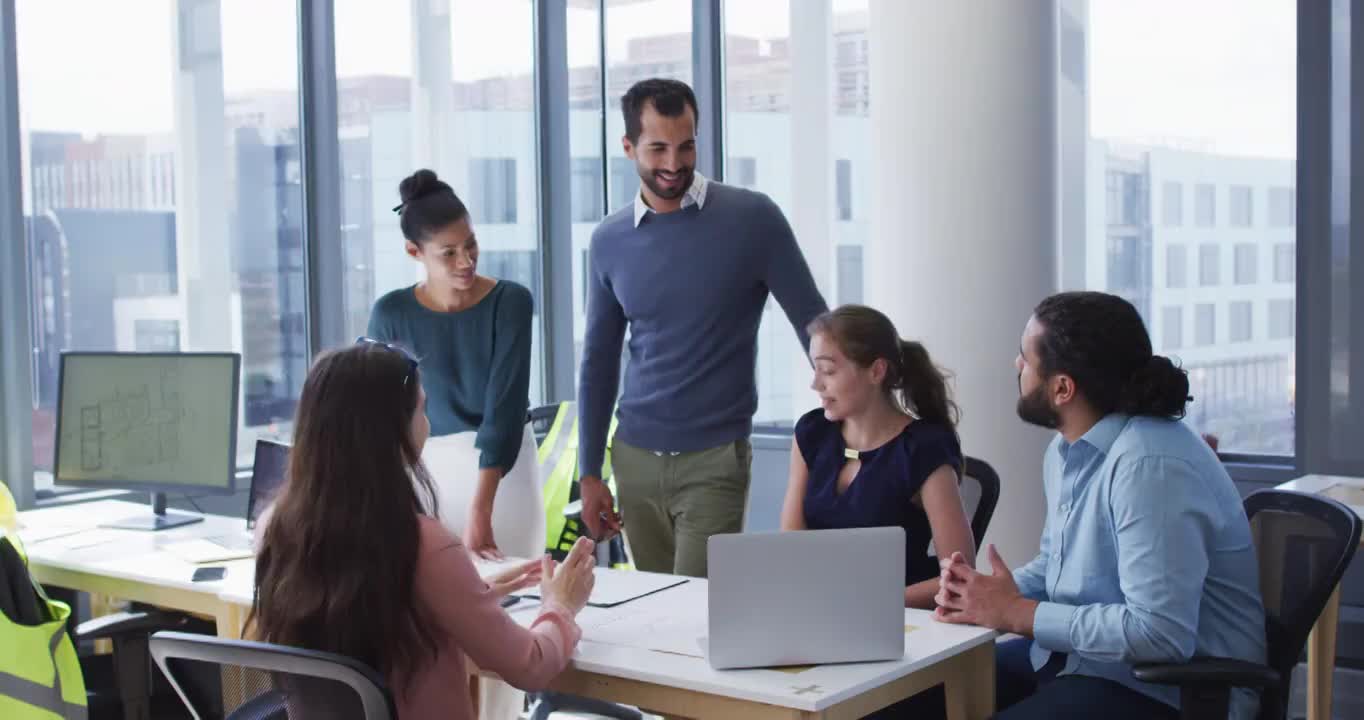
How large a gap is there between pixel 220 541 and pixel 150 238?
1418 millimetres

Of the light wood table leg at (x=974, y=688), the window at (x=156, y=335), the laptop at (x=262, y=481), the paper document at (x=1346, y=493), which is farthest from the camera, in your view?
the window at (x=156, y=335)

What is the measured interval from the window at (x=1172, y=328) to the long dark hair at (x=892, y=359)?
8.68ft

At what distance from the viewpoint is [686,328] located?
3.19 meters

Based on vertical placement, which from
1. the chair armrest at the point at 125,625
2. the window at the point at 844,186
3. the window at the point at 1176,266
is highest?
the window at the point at 844,186

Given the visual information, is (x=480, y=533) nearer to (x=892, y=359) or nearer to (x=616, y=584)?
(x=616, y=584)

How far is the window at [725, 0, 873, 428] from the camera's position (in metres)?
5.98

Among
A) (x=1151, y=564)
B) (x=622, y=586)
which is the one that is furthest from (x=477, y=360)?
(x=1151, y=564)

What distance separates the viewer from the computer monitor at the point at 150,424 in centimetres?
380

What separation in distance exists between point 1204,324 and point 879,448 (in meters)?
2.83

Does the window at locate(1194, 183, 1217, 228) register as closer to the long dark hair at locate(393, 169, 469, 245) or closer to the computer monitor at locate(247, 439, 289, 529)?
the long dark hair at locate(393, 169, 469, 245)

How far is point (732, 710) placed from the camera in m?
2.06

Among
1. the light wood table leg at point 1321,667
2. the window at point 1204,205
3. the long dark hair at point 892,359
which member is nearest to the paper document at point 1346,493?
the light wood table leg at point 1321,667

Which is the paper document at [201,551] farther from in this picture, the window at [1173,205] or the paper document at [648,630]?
the window at [1173,205]

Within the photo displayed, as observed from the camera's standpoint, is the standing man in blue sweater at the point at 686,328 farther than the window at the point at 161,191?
No
